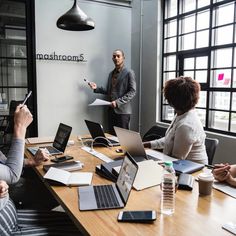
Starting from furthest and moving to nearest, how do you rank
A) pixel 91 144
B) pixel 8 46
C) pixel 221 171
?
pixel 8 46 < pixel 91 144 < pixel 221 171

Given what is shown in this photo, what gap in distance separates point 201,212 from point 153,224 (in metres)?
0.25

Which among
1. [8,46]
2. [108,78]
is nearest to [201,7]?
[108,78]

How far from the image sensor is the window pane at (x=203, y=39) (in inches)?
153

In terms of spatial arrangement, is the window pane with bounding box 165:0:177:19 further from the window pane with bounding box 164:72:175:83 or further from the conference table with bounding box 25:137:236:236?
the conference table with bounding box 25:137:236:236

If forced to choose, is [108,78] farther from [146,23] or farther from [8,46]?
[8,46]

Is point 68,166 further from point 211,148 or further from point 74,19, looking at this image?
point 74,19

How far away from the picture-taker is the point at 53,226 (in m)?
1.48

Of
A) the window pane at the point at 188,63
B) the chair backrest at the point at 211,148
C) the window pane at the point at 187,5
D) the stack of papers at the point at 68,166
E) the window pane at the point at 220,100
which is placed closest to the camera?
the stack of papers at the point at 68,166

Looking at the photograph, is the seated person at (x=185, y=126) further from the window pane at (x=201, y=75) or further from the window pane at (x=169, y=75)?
the window pane at (x=169, y=75)

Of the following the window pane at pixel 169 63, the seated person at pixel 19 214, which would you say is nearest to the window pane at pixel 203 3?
the window pane at pixel 169 63

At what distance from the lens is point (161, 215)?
3.87 ft

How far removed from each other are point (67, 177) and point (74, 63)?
342cm

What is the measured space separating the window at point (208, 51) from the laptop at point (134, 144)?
187 centimetres

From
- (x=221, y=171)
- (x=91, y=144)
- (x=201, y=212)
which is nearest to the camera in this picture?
(x=201, y=212)
